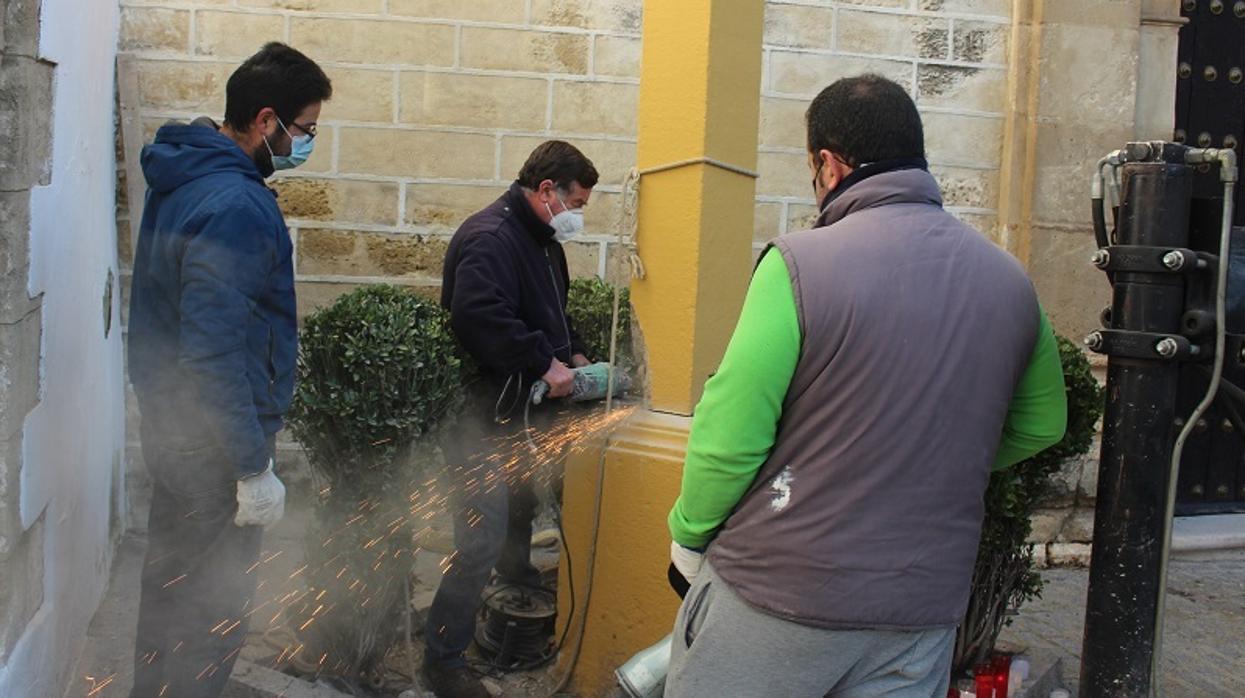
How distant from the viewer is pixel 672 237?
163 inches

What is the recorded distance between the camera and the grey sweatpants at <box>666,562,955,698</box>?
93.9 inches

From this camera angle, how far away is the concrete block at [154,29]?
234 inches

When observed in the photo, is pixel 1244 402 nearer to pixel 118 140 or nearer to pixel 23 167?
pixel 23 167

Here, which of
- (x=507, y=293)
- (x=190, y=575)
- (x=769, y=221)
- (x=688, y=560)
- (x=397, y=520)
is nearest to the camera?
(x=688, y=560)

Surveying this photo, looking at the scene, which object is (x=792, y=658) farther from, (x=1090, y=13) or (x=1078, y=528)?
(x=1090, y=13)

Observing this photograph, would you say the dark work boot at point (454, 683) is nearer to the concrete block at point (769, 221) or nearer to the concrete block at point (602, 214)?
the concrete block at point (602, 214)

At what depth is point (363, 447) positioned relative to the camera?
4.20 meters

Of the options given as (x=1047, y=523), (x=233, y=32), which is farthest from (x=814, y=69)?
(x=233, y=32)

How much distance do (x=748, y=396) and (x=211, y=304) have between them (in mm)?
1651

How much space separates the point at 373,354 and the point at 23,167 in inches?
52.2

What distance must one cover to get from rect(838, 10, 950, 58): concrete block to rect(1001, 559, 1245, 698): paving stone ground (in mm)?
2900

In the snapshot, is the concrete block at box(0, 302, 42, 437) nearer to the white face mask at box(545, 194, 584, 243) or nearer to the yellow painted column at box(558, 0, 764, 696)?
the yellow painted column at box(558, 0, 764, 696)

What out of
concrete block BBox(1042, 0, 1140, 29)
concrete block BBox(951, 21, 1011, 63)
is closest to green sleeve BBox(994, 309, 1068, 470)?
concrete block BBox(951, 21, 1011, 63)

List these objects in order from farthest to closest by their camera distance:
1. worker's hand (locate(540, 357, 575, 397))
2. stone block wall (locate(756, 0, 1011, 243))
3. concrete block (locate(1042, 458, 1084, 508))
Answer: concrete block (locate(1042, 458, 1084, 508)), stone block wall (locate(756, 0, 1011, 243)), worker's hand (locate(540, 357, 575, 397))
